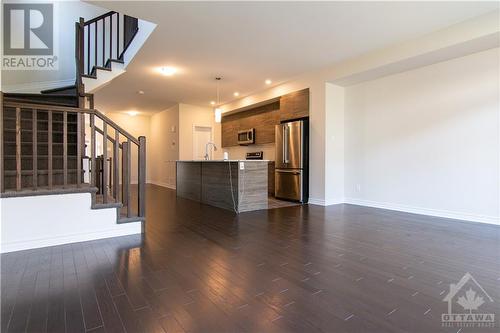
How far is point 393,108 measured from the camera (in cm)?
502

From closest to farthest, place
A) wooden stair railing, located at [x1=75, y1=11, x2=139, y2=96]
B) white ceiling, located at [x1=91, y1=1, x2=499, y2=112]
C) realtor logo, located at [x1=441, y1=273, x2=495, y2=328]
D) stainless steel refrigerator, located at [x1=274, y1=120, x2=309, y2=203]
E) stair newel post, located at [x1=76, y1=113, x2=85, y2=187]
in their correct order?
realtor logo, located at [x1=441, y1=273, x2=495, y2=328], stair newel post, located at [x1=76, y1=113, x2=85, y2=187], white ceiling, located at [x1=91, y1=1, x2=499, y2=112], wooden stair railing, located at [x1=75, y1=11, x2=139, y2=96], stainless steel refrigerator, located at [x1=274, y1=120, x2=309, y2=203]

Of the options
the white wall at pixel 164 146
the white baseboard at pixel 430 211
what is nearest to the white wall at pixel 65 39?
the white wall at pixel 164 146

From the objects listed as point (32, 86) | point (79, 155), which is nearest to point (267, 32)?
point (79, 155)

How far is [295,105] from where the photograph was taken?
6098mm

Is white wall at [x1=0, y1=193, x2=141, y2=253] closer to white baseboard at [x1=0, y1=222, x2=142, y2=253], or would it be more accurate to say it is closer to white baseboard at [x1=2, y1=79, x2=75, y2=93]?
white baseboard at [x1=0, y1=222, x2=142, y2=253]

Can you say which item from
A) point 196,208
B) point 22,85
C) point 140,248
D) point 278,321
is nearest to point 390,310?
point 278,321

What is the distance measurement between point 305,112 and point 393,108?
169 centimetres

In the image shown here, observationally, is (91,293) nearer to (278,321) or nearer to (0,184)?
(278,321)

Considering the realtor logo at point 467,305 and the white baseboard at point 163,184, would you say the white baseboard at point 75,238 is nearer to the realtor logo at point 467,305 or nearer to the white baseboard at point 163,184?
the realtor logo at point 467,305

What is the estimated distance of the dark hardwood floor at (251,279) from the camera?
156 cm

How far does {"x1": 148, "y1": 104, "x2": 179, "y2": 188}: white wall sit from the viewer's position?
8946 mm

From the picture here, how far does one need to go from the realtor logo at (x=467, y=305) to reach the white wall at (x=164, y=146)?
25.4 feet

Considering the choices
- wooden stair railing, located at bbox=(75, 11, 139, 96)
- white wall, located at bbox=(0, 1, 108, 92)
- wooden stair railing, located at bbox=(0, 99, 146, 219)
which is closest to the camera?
wooden stair railing, located at bbox=(0, 99, 146, 219)

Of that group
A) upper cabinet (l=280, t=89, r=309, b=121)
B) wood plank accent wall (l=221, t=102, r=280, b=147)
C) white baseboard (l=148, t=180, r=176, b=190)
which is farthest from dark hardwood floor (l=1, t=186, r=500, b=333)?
white baseboard (l=148, t=180, r=176, b=190)
